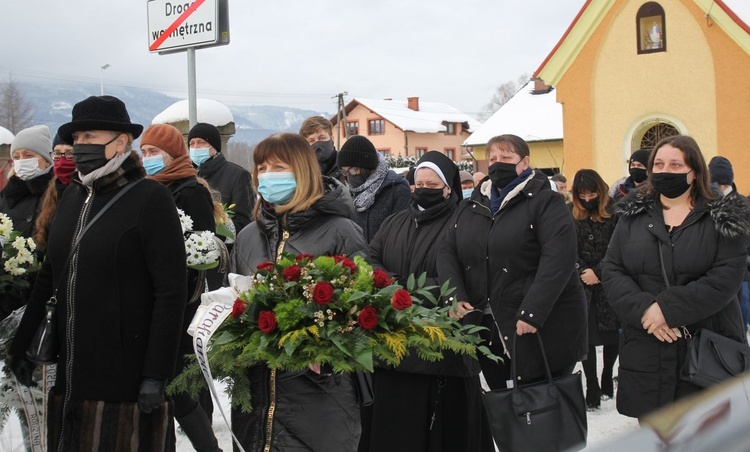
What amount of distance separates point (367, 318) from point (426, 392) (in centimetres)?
194

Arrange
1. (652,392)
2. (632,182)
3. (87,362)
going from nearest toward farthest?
(87,362), (652,392), (632,182)

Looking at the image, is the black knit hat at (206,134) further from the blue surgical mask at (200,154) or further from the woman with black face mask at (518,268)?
the woman with black face mask at (518,268)

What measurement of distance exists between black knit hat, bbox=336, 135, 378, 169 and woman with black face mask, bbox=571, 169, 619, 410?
6.30 ft

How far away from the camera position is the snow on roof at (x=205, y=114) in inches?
361

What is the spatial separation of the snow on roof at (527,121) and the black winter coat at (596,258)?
2471cm

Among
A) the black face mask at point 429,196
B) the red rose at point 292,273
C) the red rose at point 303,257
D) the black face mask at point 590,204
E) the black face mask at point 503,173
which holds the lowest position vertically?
the red rose at point 292,273

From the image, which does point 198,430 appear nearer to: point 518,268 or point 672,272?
point 518,268

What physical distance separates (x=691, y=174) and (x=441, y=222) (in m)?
1.66

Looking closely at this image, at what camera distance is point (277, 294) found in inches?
142

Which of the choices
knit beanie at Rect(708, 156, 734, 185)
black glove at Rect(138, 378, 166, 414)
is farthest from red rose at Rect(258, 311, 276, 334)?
knit beanie at Rect(708, 156, 734, 185)

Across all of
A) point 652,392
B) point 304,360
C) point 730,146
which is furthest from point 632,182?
point 730,146

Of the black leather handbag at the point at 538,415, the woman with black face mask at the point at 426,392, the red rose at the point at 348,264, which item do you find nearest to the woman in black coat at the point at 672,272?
the black leather handbag at the point at 538,415

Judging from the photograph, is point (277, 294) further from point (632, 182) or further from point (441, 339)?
point (632, 182)

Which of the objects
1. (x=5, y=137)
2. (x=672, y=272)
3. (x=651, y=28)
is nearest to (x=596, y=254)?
(x=672, y=272)
